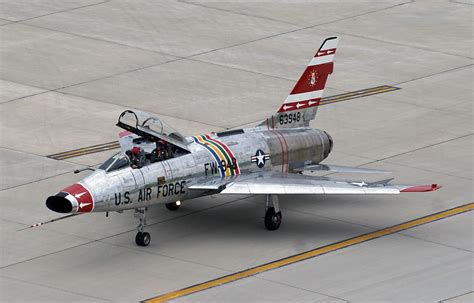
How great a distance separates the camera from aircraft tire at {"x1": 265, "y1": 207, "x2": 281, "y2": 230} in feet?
109

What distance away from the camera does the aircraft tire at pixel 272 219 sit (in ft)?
109

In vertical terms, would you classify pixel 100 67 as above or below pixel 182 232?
above

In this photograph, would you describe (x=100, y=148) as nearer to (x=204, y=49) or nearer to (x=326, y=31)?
(x=204, y=49)

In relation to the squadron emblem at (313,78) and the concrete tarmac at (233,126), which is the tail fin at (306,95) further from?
the concrete tarmac at (233,126)

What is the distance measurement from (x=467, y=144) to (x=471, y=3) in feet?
51.8

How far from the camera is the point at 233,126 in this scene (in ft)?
134

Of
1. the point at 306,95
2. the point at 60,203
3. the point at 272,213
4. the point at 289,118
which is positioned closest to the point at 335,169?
the point at 289,118

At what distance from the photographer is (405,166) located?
124 ft

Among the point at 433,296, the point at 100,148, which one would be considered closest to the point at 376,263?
the point at 433,296

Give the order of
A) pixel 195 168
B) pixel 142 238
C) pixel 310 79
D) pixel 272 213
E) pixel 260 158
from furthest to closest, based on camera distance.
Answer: pixel 310 79
pixel 260 158
pixel 272 213
pixel 195 168
pixel 142 238

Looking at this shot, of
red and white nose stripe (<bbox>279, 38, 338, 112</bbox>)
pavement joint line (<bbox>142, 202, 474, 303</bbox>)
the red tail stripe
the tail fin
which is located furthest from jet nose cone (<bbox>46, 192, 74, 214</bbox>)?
the red tail stripe

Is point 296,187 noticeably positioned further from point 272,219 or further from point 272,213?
point 272,219

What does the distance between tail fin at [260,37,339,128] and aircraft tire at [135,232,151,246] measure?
16.3 feet

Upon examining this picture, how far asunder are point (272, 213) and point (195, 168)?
2.01 m
